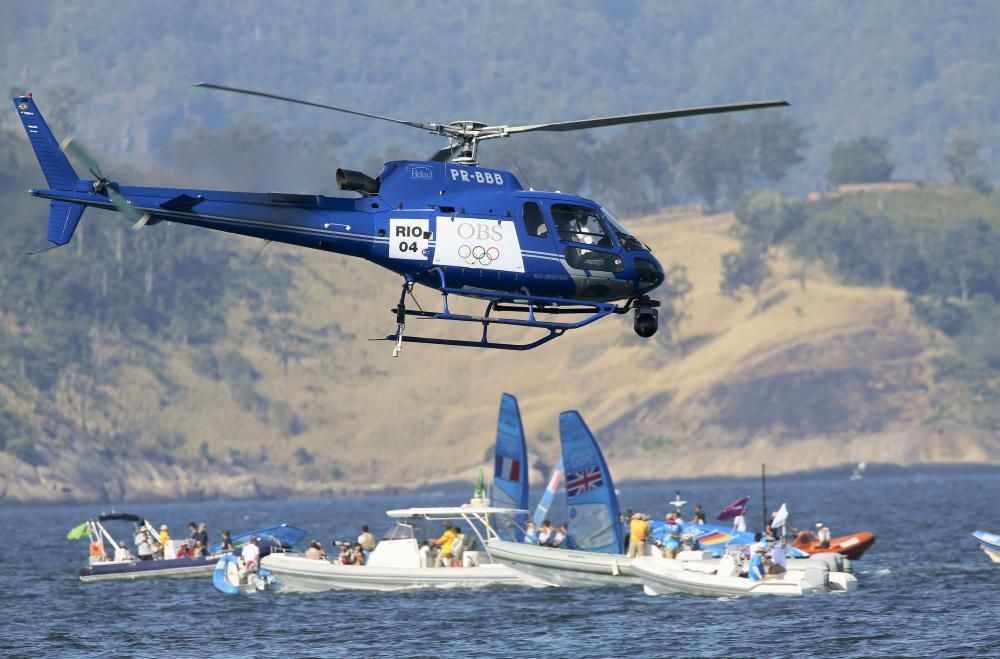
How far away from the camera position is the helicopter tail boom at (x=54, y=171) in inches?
1410

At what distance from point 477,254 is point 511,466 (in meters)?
25.2

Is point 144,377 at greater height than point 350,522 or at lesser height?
greater

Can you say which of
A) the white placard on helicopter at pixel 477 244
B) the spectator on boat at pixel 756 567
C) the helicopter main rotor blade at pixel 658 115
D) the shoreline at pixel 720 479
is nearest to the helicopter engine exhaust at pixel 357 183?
the white placard on helicopter at pixel 477 244

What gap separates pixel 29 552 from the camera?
307 feet

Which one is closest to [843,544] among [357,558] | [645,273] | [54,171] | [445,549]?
[445,549]

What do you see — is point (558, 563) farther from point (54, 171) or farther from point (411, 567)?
point (54, 171)

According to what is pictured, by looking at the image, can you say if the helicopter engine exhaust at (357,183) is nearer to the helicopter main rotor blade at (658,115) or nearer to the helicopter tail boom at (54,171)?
the helicopter main rotor blade at (658,115)

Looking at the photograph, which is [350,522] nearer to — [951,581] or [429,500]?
[429,500]

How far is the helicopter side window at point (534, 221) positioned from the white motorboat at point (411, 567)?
19334 mm

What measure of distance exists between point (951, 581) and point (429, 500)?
105468 mm

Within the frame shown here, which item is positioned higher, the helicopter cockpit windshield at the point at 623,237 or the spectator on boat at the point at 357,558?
the helicopter cockpit windshield at the point at 623,237

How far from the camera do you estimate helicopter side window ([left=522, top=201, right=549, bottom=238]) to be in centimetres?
3803

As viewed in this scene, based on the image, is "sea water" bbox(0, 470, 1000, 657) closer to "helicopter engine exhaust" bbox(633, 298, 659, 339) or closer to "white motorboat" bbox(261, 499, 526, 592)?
"white motorboat" bbox(261, 499, 526, 592)

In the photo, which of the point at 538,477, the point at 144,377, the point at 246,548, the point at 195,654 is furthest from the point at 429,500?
the point at 195,654
